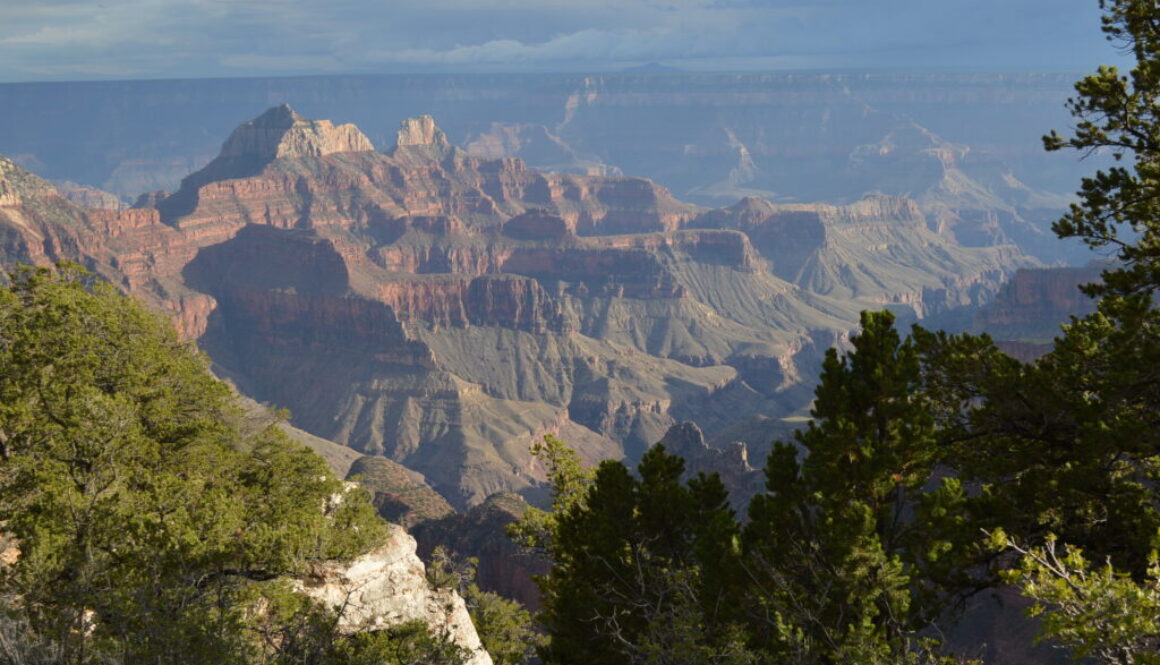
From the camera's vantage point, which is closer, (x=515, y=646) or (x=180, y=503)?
(x=180, y=503)

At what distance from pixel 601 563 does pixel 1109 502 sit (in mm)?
14511

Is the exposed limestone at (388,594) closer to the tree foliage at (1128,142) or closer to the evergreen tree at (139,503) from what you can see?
the evergreen tree at (139,503)

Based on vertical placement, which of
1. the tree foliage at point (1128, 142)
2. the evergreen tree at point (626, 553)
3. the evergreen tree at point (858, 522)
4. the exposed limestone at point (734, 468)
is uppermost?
the tree foliage at point (1128, 142)

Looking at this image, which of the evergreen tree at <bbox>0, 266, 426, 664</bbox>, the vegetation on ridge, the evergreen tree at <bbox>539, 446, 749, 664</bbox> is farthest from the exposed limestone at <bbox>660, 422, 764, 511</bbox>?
the vegetation on ridge

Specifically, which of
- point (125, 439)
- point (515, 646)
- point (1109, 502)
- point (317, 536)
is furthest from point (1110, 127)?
point (515, 646)

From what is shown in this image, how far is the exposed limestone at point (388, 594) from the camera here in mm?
28797

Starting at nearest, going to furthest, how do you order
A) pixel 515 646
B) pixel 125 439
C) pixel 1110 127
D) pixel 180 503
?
pixel 1110 127 < pixel 180 503 < pixel 125 439 < pixel 515 646

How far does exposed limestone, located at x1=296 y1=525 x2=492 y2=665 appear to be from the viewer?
94.5 ft

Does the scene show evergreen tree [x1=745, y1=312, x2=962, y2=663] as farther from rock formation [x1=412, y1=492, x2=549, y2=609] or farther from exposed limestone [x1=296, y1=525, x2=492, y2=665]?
rock formation [x1=412, y1=492, x2=549, y2=609]

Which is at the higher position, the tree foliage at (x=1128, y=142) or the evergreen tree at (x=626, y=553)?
the tree foliage at (x=1128, y=142)

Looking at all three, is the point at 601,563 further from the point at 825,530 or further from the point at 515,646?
the point at 515,646

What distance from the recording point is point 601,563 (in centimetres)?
2733

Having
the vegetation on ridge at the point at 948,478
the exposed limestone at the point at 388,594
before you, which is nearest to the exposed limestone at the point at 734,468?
the exposed limestone at the point at 388,594

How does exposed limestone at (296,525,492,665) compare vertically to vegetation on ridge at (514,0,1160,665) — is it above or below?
below
